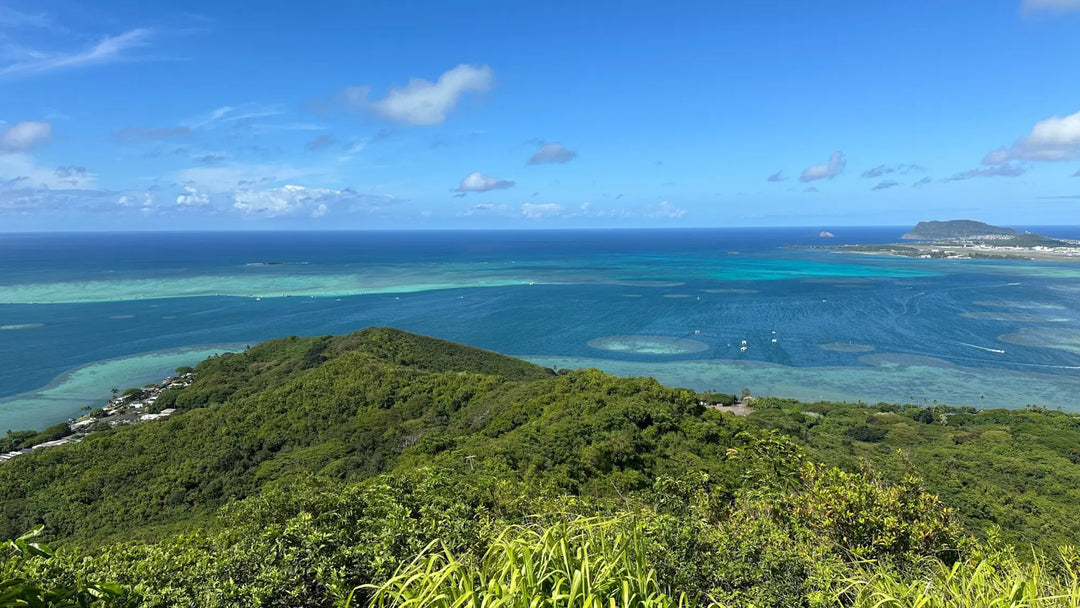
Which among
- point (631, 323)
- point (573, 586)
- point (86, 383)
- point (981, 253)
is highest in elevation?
point (981, 253)

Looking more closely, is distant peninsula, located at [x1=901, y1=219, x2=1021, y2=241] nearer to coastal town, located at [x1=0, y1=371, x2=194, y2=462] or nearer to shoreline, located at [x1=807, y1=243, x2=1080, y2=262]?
shoreline, located at [x1=807, y1=243, x2=1080, y2=262]

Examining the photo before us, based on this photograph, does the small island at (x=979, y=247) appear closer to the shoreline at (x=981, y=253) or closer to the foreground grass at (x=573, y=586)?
the shoreline at (x=981, y=253)

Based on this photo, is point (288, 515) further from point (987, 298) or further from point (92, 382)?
point (987, 298)

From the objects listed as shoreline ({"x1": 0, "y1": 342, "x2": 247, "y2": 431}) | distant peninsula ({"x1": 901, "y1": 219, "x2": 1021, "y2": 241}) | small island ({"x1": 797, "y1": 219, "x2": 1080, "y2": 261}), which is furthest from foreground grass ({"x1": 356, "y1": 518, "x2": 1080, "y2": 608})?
distant peninsula ({"x1": 901, "y1": 219, "x2": 1021, "y2": 241})

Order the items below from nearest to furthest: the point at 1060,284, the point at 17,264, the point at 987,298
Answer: the point at 987,298 → the point at 1060,284 → the point at 17,264

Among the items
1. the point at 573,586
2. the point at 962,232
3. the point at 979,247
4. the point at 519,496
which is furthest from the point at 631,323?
the point at 962,232

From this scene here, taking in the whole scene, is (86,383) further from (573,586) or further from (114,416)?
(573,586)

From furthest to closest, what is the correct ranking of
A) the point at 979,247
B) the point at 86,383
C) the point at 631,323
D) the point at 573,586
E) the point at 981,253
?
the point at 979,247 → the point at 981,253 → the point at 631,323 → the point at 86,383 → the point at 573,586

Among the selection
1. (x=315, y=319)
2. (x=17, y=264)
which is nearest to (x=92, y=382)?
(x=315, y=319)
